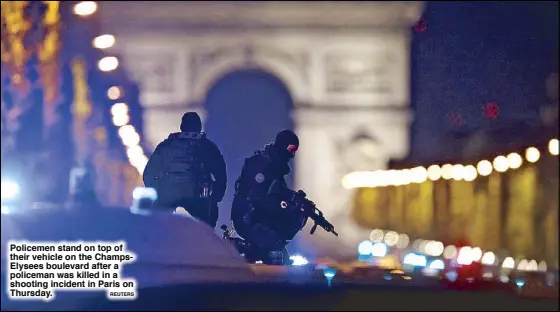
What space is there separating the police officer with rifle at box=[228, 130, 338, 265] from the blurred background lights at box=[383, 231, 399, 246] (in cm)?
3077

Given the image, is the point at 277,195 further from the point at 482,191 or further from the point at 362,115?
the point at 362,115

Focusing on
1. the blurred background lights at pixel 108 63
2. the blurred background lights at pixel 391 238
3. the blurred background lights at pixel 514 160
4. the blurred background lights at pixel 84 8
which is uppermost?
the blurred background lights at pixel 108 63

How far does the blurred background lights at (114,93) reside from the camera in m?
61.1

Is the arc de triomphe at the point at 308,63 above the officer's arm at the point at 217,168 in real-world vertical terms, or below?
above

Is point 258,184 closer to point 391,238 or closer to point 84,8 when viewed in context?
point 391,238

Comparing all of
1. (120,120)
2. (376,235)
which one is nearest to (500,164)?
(376,235)

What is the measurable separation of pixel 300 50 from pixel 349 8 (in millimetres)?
2781

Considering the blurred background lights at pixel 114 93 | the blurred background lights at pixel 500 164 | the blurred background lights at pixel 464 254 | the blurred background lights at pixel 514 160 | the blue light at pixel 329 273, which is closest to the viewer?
the blue light at pixel 329 273

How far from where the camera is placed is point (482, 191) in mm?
31391

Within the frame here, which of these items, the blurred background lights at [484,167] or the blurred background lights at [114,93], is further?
the blurred background lights at [114,93]

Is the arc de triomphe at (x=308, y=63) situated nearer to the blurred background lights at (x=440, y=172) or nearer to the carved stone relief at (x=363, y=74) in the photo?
the carved stone relief at (x=363, y=74)

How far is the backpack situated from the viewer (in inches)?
463

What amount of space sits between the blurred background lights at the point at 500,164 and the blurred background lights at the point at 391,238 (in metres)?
11.9

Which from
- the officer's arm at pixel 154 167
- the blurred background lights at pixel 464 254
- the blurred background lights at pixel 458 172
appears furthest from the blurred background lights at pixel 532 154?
the officer's arm at pixel 154 167
